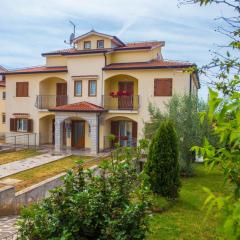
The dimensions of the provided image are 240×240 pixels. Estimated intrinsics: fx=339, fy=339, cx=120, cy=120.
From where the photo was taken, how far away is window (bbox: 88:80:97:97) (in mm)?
26969

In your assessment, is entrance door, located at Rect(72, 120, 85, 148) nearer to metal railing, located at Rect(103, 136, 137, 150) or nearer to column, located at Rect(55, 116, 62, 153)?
column, located at Rect(55, 116, 62, 153)

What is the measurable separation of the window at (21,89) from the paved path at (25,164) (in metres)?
7.28

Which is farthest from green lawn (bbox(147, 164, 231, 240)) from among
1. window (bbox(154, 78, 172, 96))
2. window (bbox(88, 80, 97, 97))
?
window (bbox(88, 80, 97, 97))

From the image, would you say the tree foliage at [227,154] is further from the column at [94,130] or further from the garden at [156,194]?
the column at [94,130]

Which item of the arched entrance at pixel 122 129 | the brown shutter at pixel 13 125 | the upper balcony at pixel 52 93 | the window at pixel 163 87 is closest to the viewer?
the window at pixel 163 87

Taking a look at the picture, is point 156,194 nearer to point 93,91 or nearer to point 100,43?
point 93,91

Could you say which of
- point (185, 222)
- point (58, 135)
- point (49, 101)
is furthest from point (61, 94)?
point (185, 222)

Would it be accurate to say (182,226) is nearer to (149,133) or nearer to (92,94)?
(149,133)

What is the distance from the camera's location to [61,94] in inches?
1168

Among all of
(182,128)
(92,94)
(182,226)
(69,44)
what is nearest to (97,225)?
(182,226)

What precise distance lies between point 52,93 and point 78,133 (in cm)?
443

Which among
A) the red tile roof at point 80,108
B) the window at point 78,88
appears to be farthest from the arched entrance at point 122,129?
the window at point 78,88

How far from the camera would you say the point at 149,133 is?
741 inches

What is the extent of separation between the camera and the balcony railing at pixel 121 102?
26.3 metres
